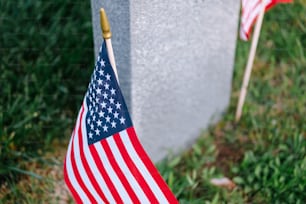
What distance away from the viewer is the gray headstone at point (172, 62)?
2.37 metres

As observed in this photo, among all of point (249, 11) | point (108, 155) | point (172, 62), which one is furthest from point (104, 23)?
point (249, 11)

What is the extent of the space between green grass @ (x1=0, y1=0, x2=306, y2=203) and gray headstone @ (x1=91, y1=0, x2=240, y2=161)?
0.18 metres

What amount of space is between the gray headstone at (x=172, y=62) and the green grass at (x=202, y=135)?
18cm

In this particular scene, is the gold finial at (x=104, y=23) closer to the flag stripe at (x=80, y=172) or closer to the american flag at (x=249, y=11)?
the flag stripe at (x=80, y=172)

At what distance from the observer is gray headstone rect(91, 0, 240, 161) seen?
2.37 meters

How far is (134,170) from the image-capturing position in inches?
78.0

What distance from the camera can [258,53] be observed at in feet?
12.5

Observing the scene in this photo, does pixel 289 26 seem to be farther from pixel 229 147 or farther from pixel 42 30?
pixel 42 30

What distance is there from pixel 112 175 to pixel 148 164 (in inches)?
6.6

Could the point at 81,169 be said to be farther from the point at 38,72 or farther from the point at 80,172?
the point at 38,72

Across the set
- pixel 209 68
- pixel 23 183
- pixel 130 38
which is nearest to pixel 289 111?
pixel 209 68

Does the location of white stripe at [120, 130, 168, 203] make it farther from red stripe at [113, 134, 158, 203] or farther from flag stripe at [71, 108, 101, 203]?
flag stripe at [71, 108, 101, 203]

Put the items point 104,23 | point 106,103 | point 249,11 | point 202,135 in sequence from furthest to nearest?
1. point 202,135
2. point 249,11
3. point 106,103
4. point 104,23

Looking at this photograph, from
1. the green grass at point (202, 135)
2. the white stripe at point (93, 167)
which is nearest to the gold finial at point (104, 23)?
the white stripe at point (93, 167)
